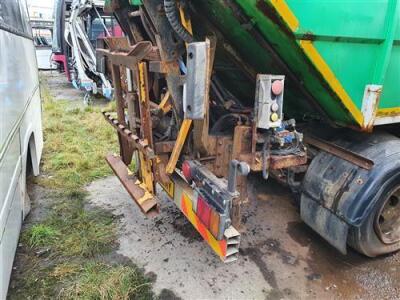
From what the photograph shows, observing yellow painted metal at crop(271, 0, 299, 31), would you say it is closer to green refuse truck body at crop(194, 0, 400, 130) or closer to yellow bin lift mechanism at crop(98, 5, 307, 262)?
green refuse truck body at crop(194, 0, 400, 130)

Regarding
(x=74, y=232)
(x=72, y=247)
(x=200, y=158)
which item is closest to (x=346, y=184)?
(x=200, y=158)

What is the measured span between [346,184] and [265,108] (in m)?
0.96

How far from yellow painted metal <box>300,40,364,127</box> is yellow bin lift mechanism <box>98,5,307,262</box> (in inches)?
19.8

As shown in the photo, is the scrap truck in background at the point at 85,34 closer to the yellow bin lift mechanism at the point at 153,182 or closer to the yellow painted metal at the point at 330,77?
the yellow bin lift mechanism at the point at 153,182

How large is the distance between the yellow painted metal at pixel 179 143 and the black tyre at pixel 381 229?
4.94 ft

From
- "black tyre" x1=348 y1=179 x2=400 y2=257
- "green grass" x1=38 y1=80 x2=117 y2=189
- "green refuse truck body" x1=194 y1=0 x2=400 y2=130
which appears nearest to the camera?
"green refuse truck body" x1=194 y1=0 x2=400 y2=130

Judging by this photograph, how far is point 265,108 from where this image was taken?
2.22 metres

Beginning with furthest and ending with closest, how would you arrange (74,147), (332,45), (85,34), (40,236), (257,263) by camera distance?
1. (85,34)
2. (74,147)
3. (40,236)
4. (257,263)
5. (332,45)

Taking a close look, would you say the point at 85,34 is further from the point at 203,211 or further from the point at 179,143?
the point at 203,211

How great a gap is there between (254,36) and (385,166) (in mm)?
1377

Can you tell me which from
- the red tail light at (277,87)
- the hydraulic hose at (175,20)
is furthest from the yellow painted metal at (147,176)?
the red tail light at (277,87)

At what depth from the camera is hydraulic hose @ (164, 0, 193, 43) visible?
6.90ft

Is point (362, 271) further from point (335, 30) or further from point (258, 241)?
point (335, 30)

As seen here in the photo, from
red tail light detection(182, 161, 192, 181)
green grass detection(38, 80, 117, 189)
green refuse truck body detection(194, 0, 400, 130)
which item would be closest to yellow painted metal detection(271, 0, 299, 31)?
green refuse truck body detection(194, 0, 400, 130)
